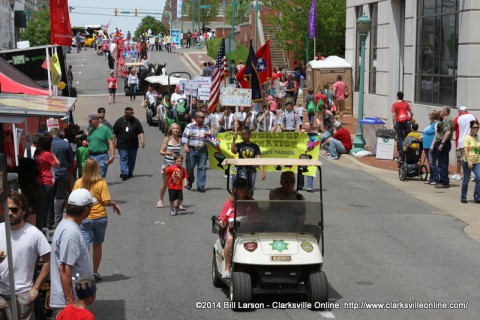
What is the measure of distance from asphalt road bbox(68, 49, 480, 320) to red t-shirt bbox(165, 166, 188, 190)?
618 mm

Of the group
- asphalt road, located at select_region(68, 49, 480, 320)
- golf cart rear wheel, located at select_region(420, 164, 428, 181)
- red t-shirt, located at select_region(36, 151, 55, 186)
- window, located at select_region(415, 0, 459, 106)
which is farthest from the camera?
window, located at select_region(415, 0, 459, 106)

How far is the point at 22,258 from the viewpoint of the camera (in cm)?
787

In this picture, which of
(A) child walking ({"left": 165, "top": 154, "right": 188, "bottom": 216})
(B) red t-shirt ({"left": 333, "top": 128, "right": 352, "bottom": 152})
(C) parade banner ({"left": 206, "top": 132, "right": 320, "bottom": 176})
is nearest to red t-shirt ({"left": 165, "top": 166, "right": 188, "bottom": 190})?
(A) child walking ({"left": 165, "top": 154, "right": 188, "bottom": 216})

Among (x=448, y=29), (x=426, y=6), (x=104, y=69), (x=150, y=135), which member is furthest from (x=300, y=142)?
(x=104, y=69)

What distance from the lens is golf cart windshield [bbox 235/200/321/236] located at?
35.6 feet

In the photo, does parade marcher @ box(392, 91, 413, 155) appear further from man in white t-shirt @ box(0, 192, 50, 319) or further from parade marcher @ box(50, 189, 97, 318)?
man in white t-shirt @ box(0, 192, 50, 319)

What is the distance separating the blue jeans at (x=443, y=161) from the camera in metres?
20.9

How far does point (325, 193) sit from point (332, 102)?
14438 millimetres

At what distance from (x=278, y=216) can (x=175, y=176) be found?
6435 millimetres

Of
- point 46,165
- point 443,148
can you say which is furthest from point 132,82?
point 46,165

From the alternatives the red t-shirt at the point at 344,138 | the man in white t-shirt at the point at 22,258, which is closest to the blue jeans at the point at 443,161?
the red t-shirt at the point at 344,138

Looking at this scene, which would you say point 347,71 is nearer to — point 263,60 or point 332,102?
point 332,102

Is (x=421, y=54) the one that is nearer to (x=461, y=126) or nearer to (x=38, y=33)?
(x=461, y=126)

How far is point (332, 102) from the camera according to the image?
34094 mm
